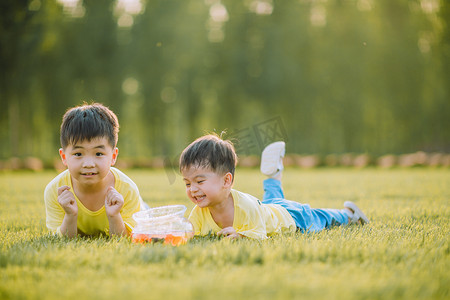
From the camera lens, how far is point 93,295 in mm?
1611

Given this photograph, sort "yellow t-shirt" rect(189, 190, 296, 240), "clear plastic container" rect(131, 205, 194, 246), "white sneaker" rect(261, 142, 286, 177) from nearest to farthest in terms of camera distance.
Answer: "clear plastic container" rect(131, 205, 194, 246) → "yellow t-shirt" rect(189, 190, 296, 240) → "white sneaker" rect(261, 142, 286, 177)

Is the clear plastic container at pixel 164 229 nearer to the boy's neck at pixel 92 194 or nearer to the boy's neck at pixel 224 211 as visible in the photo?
the boy's neck at pixel 224 211

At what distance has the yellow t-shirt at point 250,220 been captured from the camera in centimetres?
299

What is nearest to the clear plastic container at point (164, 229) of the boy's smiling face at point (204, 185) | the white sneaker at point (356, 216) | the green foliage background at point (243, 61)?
the boy's smiling face at point (204, 185)

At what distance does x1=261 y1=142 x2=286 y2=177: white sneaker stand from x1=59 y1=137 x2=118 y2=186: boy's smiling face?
1.67 metres

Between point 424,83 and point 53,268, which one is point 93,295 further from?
point 424,83

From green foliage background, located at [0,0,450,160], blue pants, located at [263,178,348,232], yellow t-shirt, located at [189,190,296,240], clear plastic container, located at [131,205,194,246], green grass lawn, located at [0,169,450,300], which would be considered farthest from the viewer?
green foliage background, located at [0,0,450,160]

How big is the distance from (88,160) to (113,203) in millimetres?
353

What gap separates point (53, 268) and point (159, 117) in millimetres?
19995

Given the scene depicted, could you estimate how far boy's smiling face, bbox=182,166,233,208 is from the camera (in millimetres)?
2906

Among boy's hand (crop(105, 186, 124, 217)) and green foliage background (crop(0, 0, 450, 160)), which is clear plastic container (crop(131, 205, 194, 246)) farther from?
green foliage background (crop(0, 0, 450, 160))

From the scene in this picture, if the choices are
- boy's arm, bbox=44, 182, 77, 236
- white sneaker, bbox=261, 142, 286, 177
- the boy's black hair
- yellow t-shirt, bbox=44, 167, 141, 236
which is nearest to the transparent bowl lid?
yellow t-shirt, bbox=44, 167, 141, 236

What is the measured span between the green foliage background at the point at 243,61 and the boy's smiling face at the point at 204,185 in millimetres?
17299

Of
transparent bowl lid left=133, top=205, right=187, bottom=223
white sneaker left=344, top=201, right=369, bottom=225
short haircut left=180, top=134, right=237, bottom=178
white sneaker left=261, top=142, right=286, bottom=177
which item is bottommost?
white sneaker left=344, top=201, right=369, bottom=225
